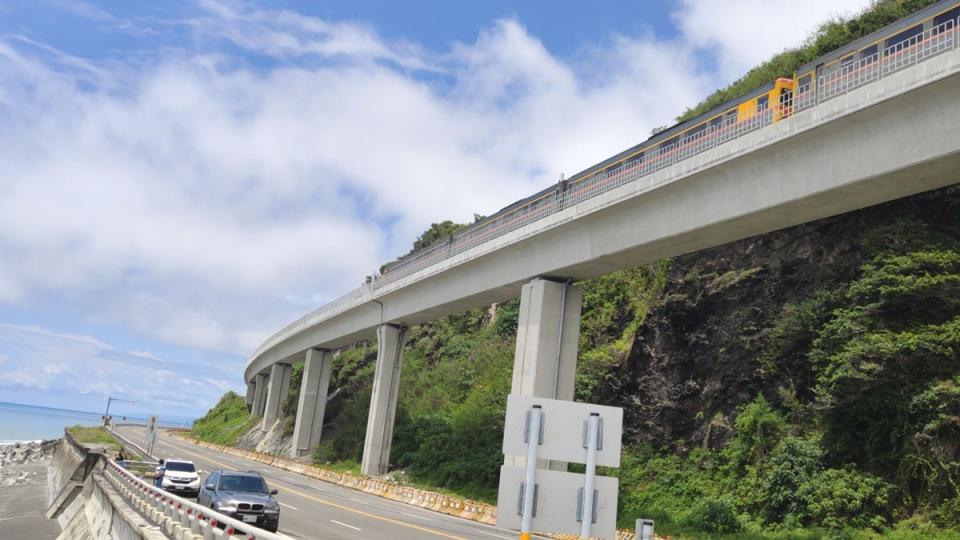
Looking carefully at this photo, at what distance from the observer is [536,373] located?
29.2 m

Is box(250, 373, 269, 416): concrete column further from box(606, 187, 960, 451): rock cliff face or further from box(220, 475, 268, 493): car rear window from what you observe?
box(220, 475, 268, 493): car rear window

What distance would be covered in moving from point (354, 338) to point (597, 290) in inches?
789

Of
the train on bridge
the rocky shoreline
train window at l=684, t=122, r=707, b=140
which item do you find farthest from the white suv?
the rocky shoreline

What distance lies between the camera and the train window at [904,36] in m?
19.6

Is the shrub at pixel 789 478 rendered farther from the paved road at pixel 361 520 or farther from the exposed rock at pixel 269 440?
the exposed rock at pixel 269 440

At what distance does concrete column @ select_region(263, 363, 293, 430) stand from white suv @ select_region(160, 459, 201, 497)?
1890 inches

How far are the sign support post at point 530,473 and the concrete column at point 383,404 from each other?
41.2 meters

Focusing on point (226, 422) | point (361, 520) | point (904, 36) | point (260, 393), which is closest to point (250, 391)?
point (226, 422)

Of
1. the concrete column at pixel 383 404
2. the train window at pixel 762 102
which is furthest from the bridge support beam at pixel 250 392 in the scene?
the train window at pixel 762 102

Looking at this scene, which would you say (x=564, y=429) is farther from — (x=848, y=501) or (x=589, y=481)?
(x=848, y=501)

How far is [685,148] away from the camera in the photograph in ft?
80.3

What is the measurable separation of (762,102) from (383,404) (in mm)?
30787

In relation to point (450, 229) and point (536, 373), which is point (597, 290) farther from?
point (450, 229)

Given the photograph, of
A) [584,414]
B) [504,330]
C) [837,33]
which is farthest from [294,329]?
[584,414]
